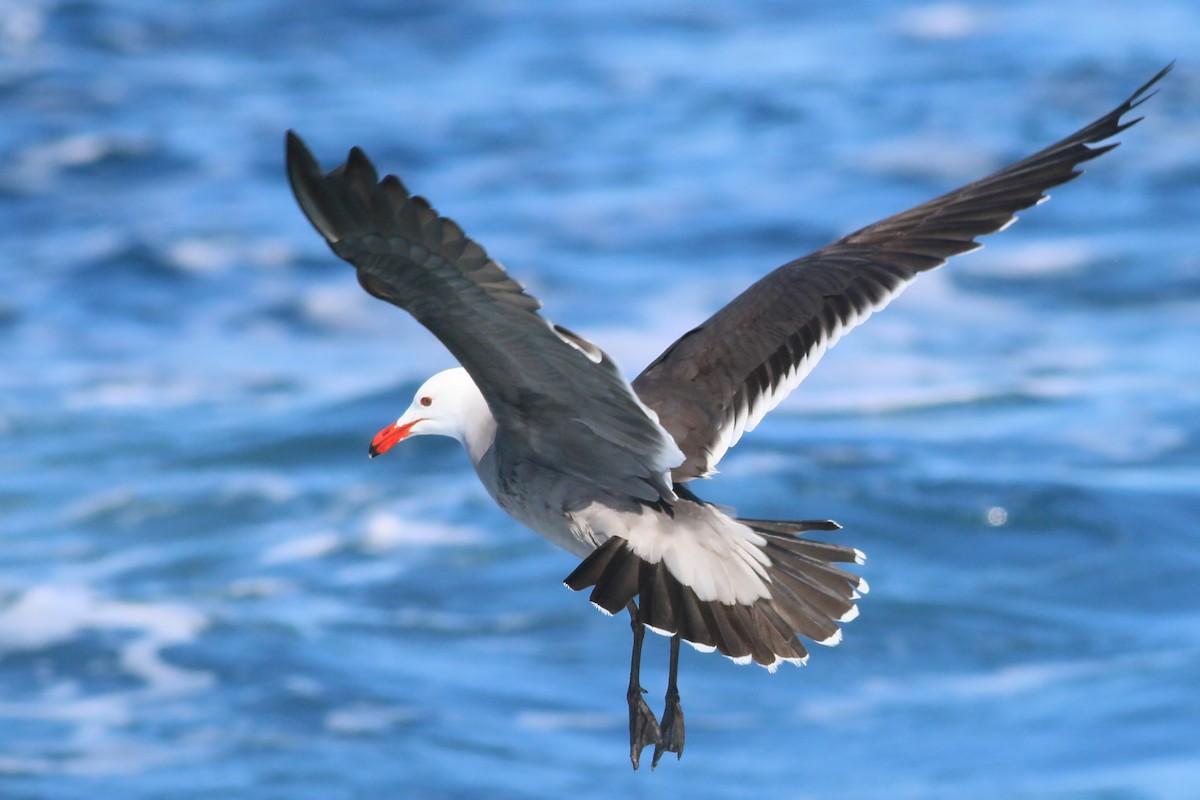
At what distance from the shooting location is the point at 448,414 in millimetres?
6863

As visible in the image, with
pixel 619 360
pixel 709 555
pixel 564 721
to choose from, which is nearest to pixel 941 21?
pixel 619 360

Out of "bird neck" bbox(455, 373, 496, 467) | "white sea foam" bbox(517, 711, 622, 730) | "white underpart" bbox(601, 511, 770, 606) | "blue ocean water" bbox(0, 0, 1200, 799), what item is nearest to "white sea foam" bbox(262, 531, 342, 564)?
"blue ocean water" bbox(0, 0, 1200, 799)

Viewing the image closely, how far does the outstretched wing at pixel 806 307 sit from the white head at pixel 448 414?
628mm

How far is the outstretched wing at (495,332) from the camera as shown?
16.5ft

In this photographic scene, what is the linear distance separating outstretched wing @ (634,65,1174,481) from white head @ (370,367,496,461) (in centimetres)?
63

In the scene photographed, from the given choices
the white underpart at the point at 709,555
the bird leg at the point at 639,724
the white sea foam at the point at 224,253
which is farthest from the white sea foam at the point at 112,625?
the white underpart at the point at 709,555

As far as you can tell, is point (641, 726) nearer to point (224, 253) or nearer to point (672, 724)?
point (672, 724)

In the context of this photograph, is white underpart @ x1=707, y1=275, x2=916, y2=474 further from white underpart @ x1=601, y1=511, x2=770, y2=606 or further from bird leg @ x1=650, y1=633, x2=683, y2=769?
bird leg @ x1=650, y1=633, x2=683, y2=769

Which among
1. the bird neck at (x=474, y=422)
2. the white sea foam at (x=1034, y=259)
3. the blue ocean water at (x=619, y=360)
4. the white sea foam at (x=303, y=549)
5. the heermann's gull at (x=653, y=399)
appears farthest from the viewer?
the white sea foam at (x=1034, y=259)

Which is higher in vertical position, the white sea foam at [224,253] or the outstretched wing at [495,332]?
the white sea foam at [224,253]

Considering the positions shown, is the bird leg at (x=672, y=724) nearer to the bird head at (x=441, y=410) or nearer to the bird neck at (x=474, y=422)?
the bird neck at (x=474, y=422)

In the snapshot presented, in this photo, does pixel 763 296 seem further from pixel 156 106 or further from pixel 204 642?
pixel 156 106

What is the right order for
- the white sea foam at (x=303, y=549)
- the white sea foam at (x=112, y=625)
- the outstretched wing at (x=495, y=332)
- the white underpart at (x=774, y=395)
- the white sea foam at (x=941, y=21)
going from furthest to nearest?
1. the white sea foam at (x=941, y=21)
2. the white sea foam at (x=303, y=549)
3. the white sea foam at (x=112, y=625)
4. the white underpart at (x=774, y=395)
5. the outstretched wing at (x=495, y=332)

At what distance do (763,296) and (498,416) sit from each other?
1589 mm
